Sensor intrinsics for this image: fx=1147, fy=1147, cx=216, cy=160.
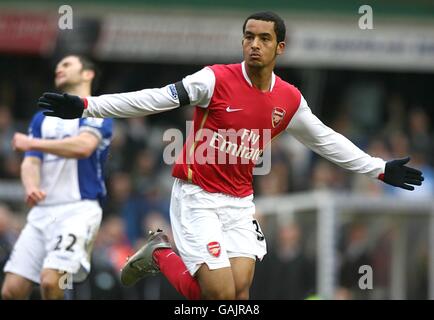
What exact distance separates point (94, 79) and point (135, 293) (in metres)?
5.33

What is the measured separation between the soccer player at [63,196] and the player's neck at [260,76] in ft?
6.45

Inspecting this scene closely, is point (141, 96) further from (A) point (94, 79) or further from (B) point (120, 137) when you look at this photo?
(B) point (120, 137)

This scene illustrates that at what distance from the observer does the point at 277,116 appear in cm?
891

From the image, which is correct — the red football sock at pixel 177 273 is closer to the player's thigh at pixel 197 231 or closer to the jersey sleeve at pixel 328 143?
the player's thigh at pixel 197 231

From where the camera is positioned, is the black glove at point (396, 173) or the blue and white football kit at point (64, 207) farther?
the blue and white football kit at point (64, 207)

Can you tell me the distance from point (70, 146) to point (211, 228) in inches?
76.6

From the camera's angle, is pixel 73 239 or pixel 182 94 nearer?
Answer: pixel 182 94

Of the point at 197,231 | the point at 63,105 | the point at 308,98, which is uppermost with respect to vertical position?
the point at 308,98

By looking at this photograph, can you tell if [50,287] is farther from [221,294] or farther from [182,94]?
[182,94]

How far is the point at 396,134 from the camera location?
20609mm

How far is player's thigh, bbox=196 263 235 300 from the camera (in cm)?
850

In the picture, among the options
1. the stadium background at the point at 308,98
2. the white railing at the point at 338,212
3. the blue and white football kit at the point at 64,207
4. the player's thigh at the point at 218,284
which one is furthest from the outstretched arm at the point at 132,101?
the white railing at the point at 338,212

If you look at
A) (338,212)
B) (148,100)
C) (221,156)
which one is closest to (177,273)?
(221,156)

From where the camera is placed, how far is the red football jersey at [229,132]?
8.72 m
